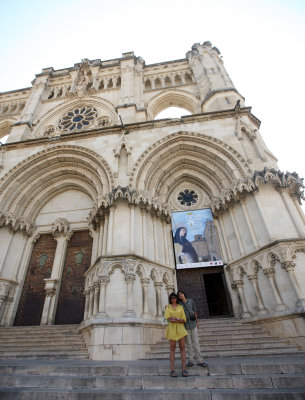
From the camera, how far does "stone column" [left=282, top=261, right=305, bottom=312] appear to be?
5891 millimetres

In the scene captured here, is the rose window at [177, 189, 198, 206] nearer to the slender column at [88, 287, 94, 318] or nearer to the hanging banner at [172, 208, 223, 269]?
the hanging banner at [172, 208, 223, 269]

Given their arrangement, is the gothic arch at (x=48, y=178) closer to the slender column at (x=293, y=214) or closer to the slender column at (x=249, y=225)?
the slender column at (x=249, y=225)

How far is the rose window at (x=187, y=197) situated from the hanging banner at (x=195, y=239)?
641 millimetres

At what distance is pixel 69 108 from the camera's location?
52.3 ft

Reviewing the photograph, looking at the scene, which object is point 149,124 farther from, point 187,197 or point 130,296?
point 130,296

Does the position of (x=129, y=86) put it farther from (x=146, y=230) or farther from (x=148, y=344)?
(x=148, y=344)

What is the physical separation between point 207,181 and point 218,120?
3.05 m

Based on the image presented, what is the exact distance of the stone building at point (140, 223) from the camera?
671 centimetres

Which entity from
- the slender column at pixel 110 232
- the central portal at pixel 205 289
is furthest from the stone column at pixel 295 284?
the slender column at pixel 110 232

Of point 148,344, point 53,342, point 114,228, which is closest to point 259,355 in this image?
point 148,344

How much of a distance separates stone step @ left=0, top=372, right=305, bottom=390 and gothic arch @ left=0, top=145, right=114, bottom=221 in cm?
730

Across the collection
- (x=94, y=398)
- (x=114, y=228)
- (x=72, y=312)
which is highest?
(x=114, y=228)

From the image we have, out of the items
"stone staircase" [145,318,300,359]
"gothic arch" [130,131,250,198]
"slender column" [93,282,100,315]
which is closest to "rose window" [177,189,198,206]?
"gothic arch" [130,131,250,198]

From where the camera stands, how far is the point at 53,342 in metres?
7.13
